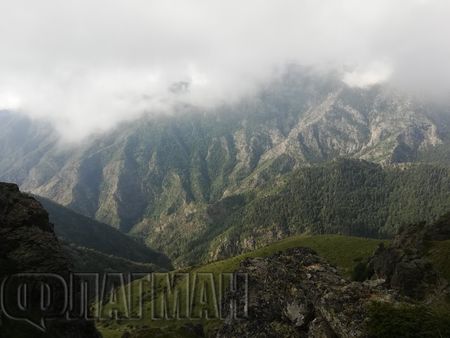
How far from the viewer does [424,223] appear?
12756cm

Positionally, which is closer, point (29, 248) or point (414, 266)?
point (29, 248)

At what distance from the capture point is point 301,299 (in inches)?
1428

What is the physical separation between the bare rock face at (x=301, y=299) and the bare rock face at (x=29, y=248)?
2217 cm

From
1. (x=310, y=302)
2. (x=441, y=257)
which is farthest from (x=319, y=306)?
(x=441, y=257)

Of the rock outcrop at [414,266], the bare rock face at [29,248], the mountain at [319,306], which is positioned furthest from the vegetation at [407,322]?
the bare rock face at [29,248]

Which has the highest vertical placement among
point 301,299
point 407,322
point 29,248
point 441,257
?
point 29,248

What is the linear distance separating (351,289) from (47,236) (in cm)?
3877

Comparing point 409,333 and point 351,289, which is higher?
point 351,289

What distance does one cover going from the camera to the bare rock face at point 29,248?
51.1 metres

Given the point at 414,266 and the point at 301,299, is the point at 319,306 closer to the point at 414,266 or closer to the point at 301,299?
the point at 301,299

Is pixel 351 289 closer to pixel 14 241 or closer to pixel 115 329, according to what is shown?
pixel 14 241

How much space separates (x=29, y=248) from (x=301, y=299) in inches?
1323

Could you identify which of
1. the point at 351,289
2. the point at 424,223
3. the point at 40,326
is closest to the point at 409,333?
the point at 351,289

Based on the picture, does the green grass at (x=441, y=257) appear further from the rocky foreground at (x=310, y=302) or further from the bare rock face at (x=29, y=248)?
the bare rock face at (x=29, y=248)
